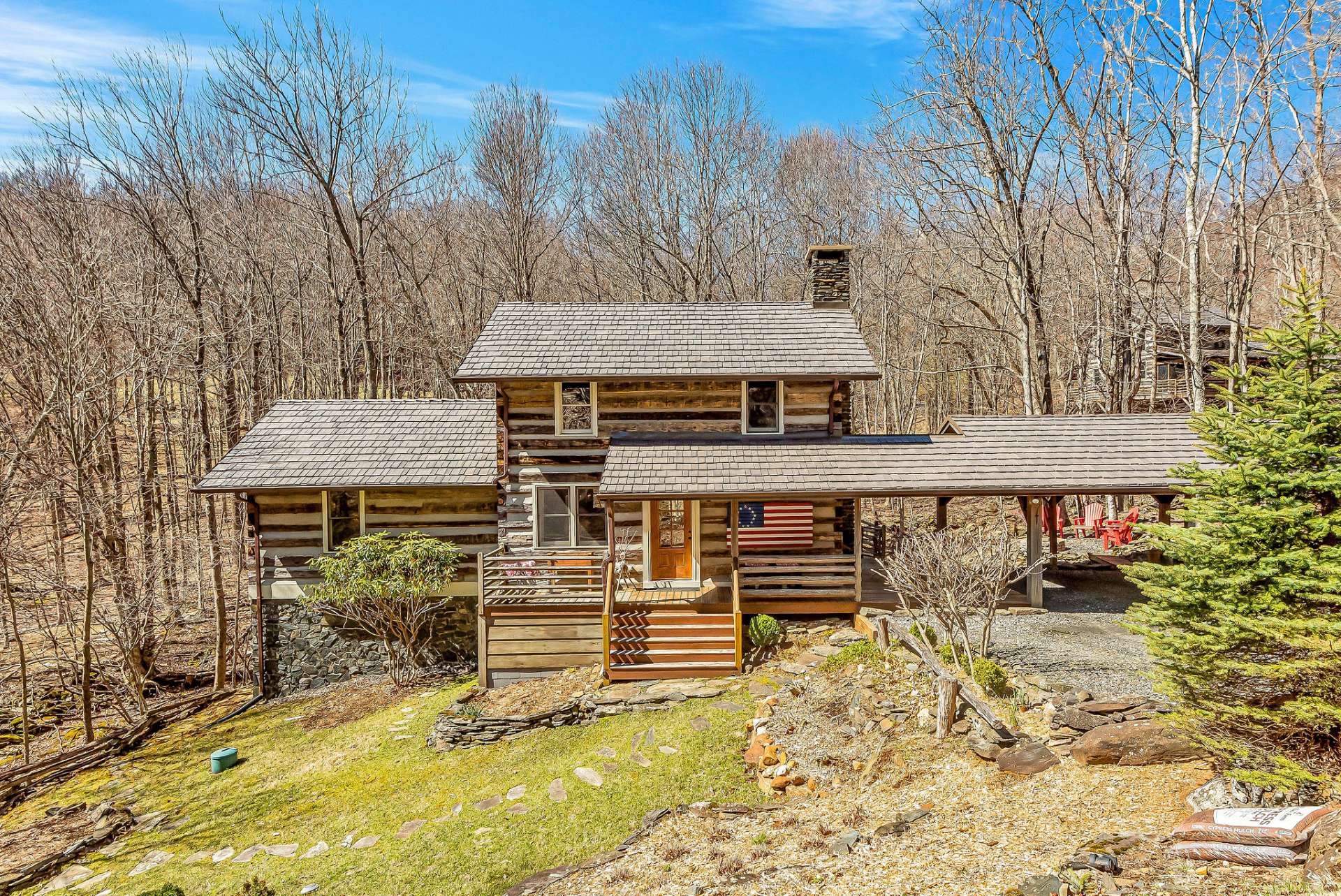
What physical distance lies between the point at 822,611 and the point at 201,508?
20450 mm

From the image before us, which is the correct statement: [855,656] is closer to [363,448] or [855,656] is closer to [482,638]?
[482,638]

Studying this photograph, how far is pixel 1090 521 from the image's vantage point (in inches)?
872

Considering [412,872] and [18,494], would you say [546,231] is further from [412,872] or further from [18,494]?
[412,872]

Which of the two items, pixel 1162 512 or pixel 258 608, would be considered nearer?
pixel 1162 512

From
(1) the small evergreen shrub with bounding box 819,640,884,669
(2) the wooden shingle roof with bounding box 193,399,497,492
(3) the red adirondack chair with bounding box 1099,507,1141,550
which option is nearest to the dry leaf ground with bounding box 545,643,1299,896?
(1) the small evergreen shrub with bounding box 819,640,884,669

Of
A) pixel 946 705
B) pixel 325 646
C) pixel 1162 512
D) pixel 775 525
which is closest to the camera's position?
pixel 946 705

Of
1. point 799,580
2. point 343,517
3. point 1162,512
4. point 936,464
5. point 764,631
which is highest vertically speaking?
point 936,464

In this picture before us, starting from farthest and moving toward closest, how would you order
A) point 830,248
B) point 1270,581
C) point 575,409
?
point 830,248
point 575,409
point 1270,581

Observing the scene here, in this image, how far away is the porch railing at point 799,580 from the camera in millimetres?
13289

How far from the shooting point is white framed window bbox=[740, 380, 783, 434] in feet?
50.2

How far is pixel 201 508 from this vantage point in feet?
71.4

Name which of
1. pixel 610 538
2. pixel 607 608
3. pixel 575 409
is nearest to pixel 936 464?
pixel 610 538

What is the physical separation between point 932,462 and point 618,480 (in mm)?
6653

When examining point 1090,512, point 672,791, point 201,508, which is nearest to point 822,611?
point 672,791
